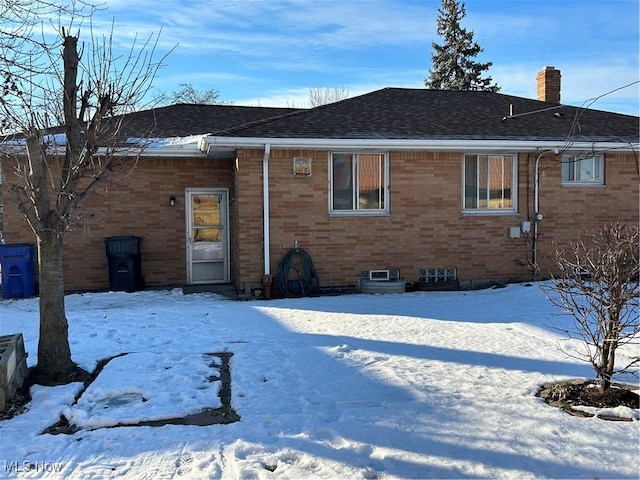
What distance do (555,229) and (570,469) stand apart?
351 inches

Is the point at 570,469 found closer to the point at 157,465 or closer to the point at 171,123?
the point at 157,465

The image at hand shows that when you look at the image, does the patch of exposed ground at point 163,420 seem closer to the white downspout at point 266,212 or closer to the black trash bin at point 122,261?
the white downspout at point 266,212

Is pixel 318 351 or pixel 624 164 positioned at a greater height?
pixel 624 164

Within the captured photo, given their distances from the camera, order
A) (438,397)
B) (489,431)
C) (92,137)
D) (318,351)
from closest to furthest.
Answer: (489,431)
(438,397)
(92,137)
(318,351)

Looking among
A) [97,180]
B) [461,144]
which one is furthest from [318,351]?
[461,144]

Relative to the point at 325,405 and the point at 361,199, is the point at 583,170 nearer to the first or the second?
the point at 361,199

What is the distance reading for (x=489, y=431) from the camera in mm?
3971

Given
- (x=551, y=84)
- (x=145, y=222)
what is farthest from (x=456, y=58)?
(x=145, y=222)

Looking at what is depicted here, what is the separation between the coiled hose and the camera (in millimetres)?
10227

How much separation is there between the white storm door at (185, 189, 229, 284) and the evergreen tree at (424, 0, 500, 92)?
26383 mm

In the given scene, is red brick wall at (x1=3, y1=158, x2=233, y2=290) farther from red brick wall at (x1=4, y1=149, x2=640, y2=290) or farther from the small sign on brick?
the small sign on brick

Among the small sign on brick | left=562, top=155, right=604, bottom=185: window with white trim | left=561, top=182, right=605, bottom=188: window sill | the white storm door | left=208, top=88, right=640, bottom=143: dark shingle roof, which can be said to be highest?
left=208, top=88, right=640, bottom=143: dark shingle roof

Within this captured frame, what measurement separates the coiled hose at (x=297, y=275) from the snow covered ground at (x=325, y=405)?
2032 millimetres

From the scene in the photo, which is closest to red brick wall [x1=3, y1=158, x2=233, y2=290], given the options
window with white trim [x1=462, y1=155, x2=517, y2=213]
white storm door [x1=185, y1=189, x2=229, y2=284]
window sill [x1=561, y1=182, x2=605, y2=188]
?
white storm door [x1=185, y1=189, x2=229, y2=284]
